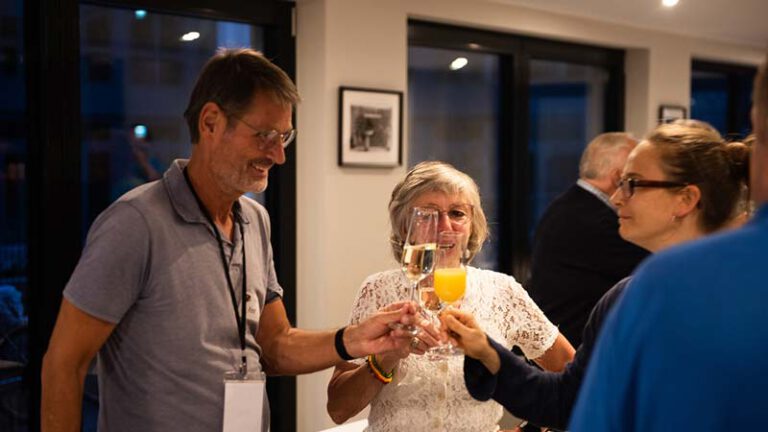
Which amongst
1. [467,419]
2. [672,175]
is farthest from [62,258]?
[672,175]

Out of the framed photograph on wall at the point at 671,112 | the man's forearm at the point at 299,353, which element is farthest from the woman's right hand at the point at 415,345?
the framed photograph on wall at the point at 671,112

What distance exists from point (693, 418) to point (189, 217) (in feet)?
4.37

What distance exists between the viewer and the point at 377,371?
6.97ft

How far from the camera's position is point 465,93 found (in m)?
5.43

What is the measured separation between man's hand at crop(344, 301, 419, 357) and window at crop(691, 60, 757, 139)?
5839mm

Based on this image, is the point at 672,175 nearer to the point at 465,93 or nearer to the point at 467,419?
the point at 467,419

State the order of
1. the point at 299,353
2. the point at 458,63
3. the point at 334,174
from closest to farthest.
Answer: the point at 299,353 < the point at 334,174 < the point at 458,63

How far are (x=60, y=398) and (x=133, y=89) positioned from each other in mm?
2328

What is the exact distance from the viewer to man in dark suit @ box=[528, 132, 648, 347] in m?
3.74

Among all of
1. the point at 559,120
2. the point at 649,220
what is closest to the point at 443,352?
the point at 649,220

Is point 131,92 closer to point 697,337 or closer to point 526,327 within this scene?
point 526,327

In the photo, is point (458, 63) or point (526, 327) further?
point (458, 63)

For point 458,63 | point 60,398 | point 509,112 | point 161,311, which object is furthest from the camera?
point 509,112

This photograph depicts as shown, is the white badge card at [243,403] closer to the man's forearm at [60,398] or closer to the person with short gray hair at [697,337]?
the man's forearm at [60,398]
